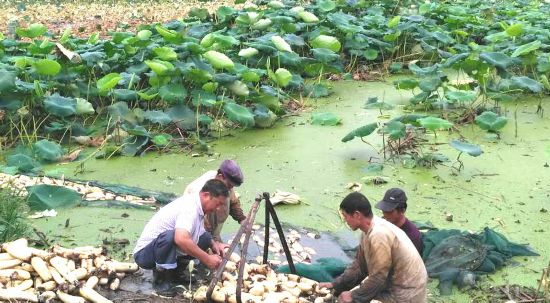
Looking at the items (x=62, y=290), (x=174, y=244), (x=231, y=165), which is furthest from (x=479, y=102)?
(x=62, y=290)

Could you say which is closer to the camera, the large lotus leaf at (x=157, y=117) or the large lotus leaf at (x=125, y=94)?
the large lotus leaf at (x=157, y=117)

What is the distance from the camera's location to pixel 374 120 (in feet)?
24.5

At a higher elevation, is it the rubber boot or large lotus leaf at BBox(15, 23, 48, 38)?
large lotus leaf at BBox(15, 23, 48, 38)

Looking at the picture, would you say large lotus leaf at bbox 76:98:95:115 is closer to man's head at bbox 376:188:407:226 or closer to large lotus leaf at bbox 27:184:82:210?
large lotus leaf at bbox 27:184:82:210

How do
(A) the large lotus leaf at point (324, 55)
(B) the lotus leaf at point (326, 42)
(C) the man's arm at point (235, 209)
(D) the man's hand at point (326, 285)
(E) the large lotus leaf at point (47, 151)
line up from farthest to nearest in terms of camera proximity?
1. (B) the lotus leaf at point (326, 42)
2. (A) the large lotus leaf at point (324, 55)
3. (E) the large lotus leaf at point (47, 151)
4. (C) the man's arm at point (235, 209)
5. (D) the man's hand at point (326, 285)

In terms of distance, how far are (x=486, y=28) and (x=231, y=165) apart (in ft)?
22.8

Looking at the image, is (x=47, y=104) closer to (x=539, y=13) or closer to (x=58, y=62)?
(x=58, y=62)

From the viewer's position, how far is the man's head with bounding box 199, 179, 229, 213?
3.97 metres

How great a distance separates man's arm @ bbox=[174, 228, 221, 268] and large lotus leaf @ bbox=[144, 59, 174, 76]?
348cm

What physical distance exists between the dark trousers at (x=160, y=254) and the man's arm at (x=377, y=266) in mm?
1096

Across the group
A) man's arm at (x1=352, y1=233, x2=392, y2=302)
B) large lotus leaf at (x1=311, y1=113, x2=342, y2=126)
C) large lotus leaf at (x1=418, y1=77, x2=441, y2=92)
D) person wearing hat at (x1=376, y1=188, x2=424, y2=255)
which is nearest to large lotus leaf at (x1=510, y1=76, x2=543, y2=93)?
large lotus leaf at (x1=418, y1=77, x2=441, y2=92)

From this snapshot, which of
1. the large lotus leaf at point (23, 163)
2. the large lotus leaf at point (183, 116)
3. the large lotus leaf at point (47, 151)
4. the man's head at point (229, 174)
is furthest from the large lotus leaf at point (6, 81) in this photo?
the man's head at point (229, 174)

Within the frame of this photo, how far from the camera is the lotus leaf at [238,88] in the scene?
757cm

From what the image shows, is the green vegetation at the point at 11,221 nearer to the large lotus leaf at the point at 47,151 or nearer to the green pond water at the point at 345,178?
the green pond water at the point at 345,178
